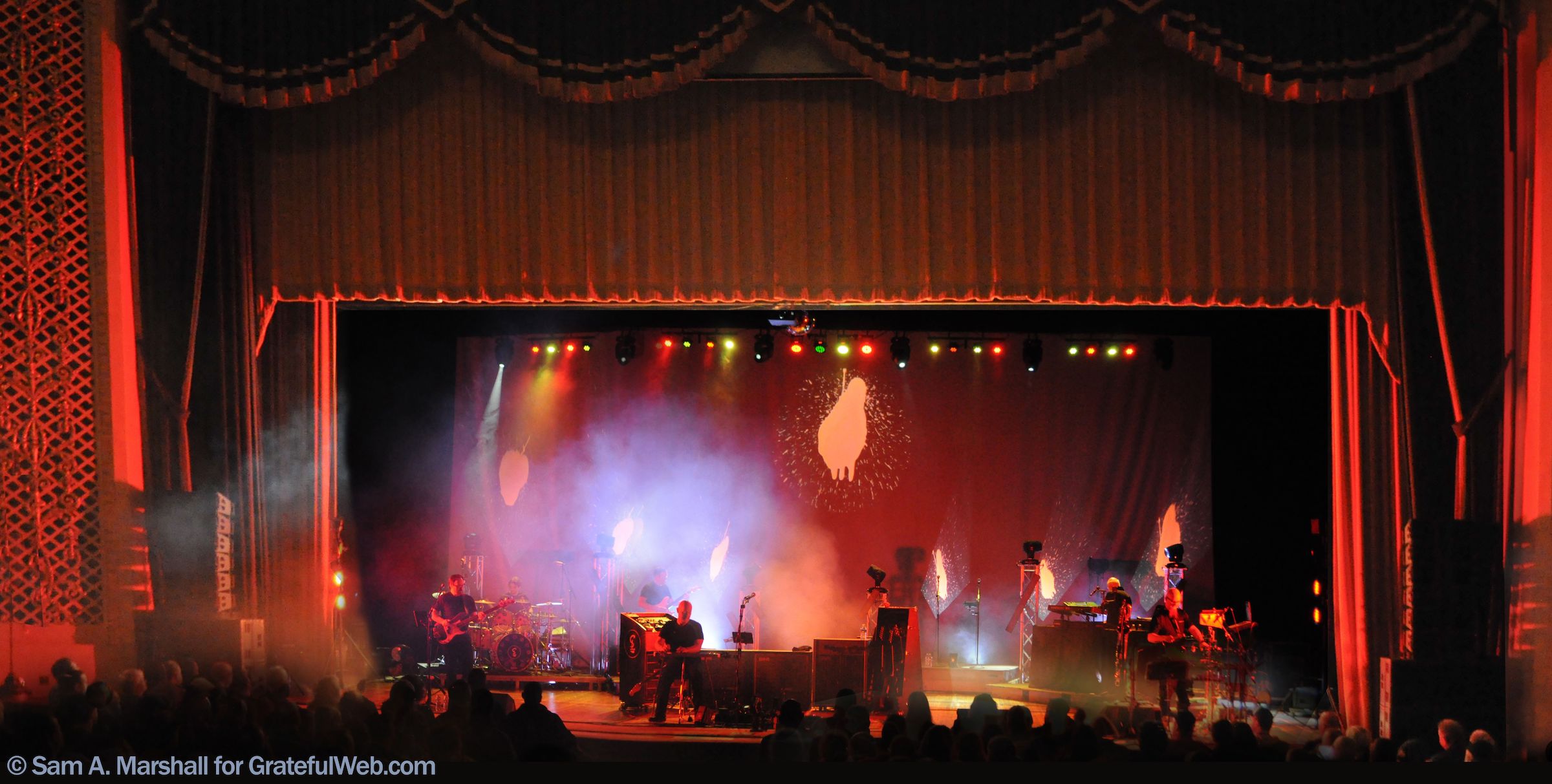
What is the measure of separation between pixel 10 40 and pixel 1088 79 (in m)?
6.82

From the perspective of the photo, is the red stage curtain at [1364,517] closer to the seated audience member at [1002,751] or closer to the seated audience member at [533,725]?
the seated audience member at [1002,751]

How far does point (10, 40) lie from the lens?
26.7 ft

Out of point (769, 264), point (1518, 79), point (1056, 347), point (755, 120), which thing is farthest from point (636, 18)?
point (1056, 347)

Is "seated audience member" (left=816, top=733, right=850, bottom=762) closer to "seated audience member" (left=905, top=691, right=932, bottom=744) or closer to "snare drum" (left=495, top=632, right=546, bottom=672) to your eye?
"seated audience member" (left=905, top=691, right=932, bottom=744)

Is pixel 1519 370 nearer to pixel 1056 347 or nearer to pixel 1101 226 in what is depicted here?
pixel 1101 226

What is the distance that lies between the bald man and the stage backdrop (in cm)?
328

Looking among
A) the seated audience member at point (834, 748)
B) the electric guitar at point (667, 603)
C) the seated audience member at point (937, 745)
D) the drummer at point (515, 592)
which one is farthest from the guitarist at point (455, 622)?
the seated audience member at point (937, 745)

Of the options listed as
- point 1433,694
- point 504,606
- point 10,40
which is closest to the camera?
point 1433,694

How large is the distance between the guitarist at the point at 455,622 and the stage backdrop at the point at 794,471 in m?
2.12

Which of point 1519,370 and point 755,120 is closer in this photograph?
point 1519,370

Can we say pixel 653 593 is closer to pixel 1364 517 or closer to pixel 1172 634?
pixel 1172 634

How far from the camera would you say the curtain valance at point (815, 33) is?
8078 millimetres

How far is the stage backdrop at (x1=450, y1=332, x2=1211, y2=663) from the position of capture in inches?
512

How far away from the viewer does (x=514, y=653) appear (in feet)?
37.4
